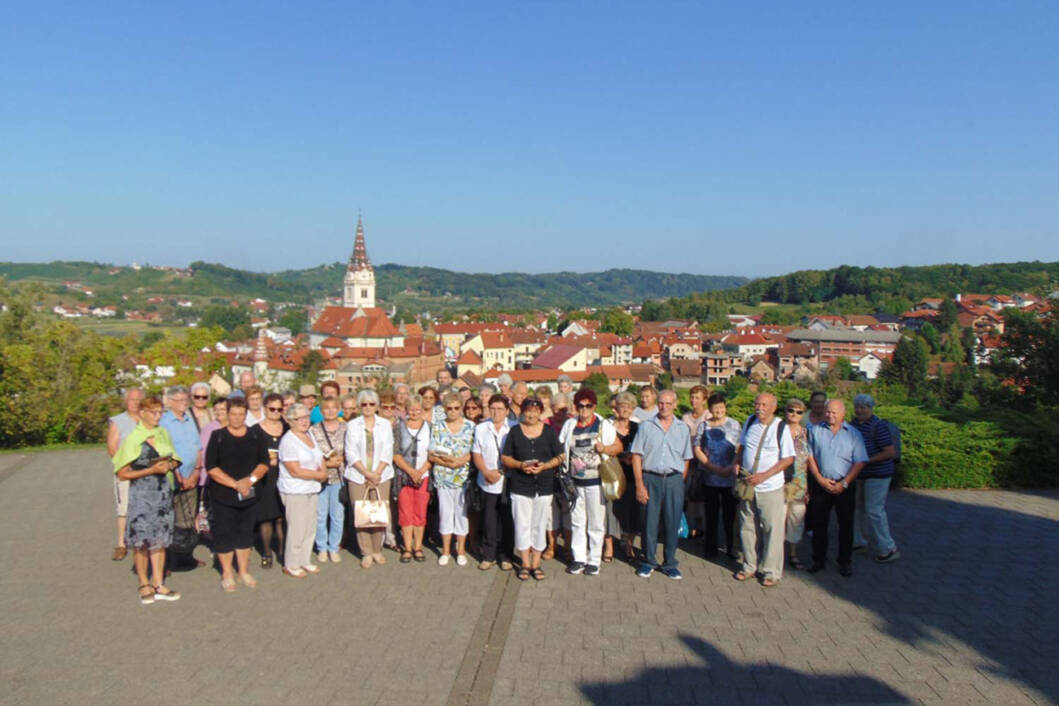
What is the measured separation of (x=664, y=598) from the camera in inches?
238

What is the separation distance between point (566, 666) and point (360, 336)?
10013 cm

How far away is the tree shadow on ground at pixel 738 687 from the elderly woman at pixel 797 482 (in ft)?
7.10

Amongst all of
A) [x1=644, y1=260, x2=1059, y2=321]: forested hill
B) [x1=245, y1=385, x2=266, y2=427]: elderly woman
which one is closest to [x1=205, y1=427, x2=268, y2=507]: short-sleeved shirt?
[x1=245, y1=385, x2=266, y2=427]: elderly woman

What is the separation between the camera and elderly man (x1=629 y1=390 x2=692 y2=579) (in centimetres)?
640

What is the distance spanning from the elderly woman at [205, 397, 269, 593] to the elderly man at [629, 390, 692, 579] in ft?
11.5

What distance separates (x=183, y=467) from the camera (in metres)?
6.46

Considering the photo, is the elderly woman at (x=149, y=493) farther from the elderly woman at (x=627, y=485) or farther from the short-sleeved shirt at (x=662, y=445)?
the short-sleeved shirt at (x=662, y=445)

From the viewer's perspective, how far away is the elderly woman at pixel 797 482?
21.7 ft

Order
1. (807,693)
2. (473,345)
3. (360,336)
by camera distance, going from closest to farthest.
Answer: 1. (807,693)
2. (360,336)
3. (473,345)

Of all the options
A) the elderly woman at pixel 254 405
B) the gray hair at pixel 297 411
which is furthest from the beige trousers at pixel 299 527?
the elderly woman at pixel 254 405

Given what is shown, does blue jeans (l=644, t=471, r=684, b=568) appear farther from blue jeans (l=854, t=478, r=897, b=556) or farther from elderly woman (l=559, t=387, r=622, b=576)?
blue jeans (l=854, t=478, r=897, b=556)

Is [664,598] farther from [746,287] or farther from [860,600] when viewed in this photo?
[746,287]

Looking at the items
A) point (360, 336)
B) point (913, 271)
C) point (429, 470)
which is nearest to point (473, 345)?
point (360, 336)

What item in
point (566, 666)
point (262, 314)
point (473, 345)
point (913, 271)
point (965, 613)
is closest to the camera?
point (566, 666)
